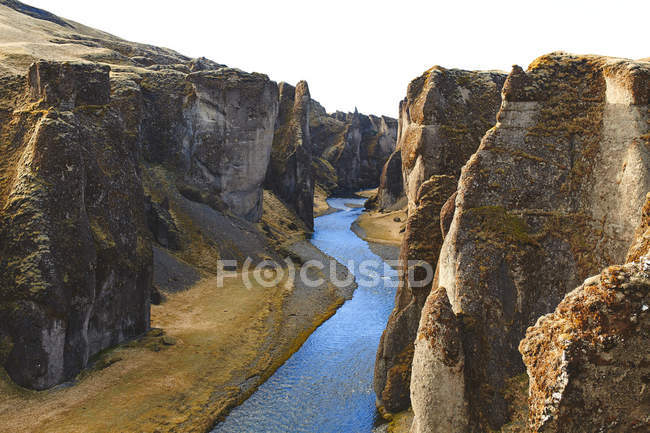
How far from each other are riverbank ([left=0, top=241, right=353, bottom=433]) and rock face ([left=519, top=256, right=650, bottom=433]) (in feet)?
63.7

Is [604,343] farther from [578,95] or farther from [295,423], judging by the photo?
[295,423]

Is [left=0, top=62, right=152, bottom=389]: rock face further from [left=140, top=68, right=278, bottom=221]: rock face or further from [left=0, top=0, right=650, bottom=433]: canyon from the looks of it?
[left=140, top=68, right=278, bottom=221]: rock face

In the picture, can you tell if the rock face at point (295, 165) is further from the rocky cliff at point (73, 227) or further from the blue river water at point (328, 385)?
the blue river water at point (328, 385)

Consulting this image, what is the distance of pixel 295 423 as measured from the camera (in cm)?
2425

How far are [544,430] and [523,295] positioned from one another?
694cm

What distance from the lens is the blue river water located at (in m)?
24.0

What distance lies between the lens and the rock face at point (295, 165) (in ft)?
269

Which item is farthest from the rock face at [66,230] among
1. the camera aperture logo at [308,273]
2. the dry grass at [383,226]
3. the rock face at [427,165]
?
the dry grass at [383,226]

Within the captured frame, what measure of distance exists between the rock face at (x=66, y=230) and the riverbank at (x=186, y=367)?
5.12 feet

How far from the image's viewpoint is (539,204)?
623 inches

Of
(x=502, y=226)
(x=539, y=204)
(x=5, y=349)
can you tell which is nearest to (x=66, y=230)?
(x=5, y=349)

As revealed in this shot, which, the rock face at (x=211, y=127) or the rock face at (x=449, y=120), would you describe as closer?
the rock face at (x=449, y=120)

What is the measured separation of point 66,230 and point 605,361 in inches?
1018

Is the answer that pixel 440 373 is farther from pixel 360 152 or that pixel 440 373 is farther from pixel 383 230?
pixel 360 152
